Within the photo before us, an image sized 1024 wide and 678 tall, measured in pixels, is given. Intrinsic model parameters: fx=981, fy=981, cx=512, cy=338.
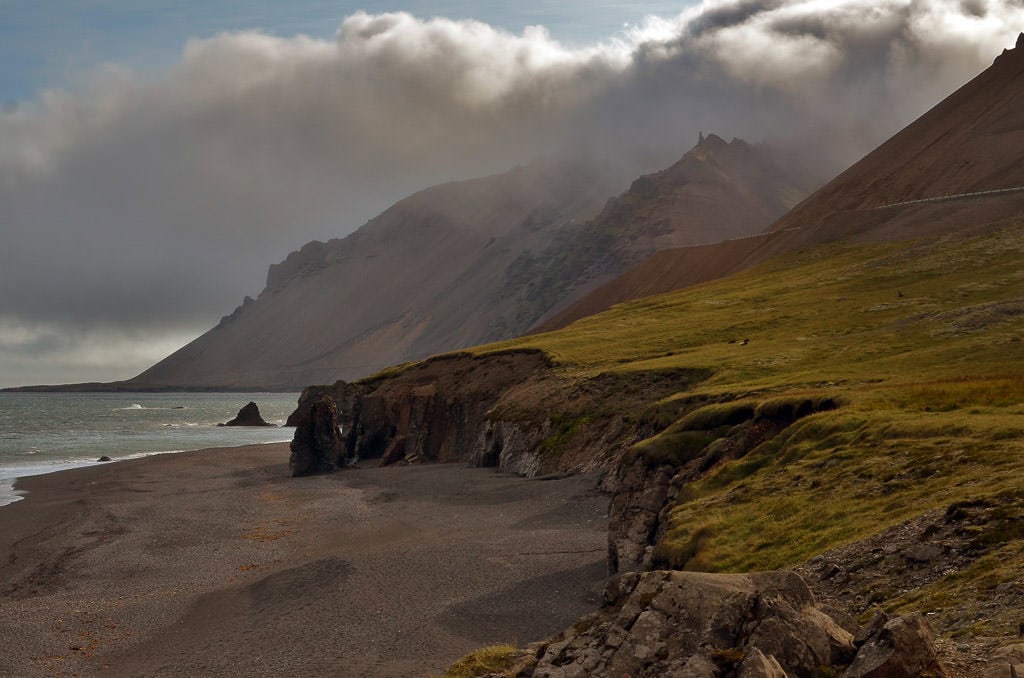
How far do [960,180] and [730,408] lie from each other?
4381 inches

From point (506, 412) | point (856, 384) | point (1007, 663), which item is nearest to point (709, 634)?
point (1007, 663)

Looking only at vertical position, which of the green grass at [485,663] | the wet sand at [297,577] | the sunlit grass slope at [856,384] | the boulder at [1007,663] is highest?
the sunlit grass slope at [856,384]

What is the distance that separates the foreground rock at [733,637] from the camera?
1163 cm

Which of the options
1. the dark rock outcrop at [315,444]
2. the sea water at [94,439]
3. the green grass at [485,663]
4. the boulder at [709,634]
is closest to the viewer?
the boulder at [709,634]

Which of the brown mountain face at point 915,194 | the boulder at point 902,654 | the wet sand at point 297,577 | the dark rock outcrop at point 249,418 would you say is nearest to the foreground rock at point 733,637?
the boulder at point 902,654

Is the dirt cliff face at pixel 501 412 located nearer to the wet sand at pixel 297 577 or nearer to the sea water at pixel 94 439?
the wet sand at pixel 297 577

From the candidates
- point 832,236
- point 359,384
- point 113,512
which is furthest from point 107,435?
point 832,236

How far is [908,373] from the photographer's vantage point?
141 ft

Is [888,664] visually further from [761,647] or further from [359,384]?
[359,384]

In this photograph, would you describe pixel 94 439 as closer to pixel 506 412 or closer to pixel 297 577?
pixel 506 412

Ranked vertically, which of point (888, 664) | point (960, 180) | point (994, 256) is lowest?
point (888, 664)

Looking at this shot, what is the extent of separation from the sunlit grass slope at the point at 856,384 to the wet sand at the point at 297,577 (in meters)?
5.38

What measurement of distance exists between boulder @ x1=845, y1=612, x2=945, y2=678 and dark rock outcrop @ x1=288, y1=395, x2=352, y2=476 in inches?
2654

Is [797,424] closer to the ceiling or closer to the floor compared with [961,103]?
closer to the floor
